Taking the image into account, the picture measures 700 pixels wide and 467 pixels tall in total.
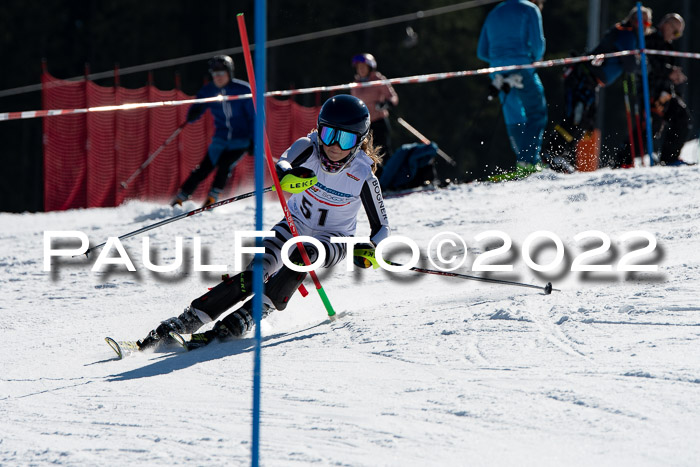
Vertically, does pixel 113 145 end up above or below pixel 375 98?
below

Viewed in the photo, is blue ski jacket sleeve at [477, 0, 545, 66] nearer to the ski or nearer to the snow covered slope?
the snow covered slope

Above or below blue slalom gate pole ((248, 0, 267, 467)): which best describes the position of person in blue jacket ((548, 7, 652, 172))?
above

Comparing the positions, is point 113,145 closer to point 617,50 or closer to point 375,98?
point 375,98

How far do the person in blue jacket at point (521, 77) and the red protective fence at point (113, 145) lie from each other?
6852mm

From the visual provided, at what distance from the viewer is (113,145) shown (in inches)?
564

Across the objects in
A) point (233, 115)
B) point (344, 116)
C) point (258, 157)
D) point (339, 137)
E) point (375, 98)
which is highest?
point (375, 98)

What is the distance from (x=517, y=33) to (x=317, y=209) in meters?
4.73

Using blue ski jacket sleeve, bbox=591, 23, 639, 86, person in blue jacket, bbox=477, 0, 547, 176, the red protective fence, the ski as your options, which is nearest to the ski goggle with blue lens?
the ski

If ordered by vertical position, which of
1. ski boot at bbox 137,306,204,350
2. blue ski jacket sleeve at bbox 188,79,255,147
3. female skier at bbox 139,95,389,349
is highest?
blue ski jacket sleeve at bbox 188,79,255,147

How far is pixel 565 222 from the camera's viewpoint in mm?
7480

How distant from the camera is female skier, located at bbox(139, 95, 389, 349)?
15.5 feet

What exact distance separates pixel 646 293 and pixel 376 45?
21.1m

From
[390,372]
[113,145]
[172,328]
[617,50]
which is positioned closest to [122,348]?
[172,328]

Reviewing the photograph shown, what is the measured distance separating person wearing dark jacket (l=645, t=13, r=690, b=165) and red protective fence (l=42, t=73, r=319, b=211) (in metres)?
7.78
